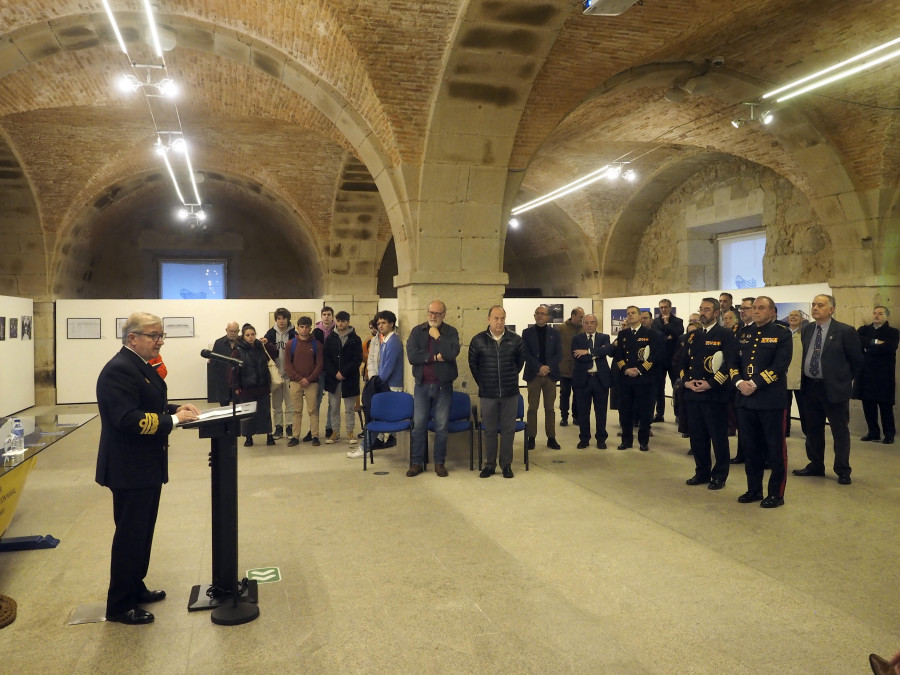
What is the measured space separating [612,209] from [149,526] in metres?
12.9

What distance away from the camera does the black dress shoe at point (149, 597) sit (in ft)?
11.3

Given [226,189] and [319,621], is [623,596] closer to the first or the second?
[319,621]

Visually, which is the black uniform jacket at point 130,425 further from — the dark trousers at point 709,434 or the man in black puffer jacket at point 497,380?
the dark trousers at point 709,434

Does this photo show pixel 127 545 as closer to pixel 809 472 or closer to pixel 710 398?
pixel 710 398

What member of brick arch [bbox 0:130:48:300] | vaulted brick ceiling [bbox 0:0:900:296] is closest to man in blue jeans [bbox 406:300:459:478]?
vaulted brick ceiling [bbox 0:0:900:296]

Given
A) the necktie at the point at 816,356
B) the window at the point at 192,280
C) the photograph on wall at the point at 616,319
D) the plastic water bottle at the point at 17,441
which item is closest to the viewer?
the plastic water bottle at the point at 17,441

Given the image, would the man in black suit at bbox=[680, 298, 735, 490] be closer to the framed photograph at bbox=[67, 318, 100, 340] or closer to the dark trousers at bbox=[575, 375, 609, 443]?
the dark trousers at bbox=[575, 375, 609, 443]

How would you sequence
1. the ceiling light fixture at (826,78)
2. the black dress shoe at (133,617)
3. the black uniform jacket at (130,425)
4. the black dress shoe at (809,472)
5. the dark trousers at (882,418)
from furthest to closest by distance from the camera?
the dark trousers at (882,418) < the ceiling light fixture at (826,78) < the black dress shoe at (809,472) < the black dress shoe at (133,617) < the black uniform jacket at (130,425)

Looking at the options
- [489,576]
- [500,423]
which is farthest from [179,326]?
[489,576]

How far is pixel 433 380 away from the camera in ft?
20.8

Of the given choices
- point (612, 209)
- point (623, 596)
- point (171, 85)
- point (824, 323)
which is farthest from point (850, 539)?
point (612, 209)

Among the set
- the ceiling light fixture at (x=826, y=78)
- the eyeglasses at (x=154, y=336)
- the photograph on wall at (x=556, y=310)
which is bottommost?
the eyeglasses at (x=154, y=336)

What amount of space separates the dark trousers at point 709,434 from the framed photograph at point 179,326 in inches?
366

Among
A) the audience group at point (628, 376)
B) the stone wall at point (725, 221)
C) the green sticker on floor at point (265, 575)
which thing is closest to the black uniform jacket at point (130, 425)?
the audience group at point (628, 376)
